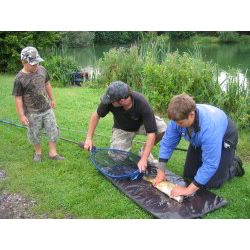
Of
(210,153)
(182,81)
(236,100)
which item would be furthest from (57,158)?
(236,100)

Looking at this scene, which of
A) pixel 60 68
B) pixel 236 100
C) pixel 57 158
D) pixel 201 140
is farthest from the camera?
pixel 60 68

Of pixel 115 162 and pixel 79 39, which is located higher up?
pixel 79 39

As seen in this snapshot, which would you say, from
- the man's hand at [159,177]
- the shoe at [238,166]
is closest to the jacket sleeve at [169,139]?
the man's hand at [159,177]

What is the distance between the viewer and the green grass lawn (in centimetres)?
372

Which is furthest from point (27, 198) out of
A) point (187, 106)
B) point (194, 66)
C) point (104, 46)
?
point (104, 46)

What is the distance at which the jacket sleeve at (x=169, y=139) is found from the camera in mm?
3738

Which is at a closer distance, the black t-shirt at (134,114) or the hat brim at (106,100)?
the hat brim at (106,100)

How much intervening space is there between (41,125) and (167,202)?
213 centimetres

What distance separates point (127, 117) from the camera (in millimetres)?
4422

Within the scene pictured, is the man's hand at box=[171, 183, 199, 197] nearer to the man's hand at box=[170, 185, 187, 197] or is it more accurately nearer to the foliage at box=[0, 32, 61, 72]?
the man's hand at box=[170, 185, 187, 197]

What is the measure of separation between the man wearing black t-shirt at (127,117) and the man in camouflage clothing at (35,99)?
0.72 meters

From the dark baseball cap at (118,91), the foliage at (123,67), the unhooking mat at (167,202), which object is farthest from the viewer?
the foliage at (123,67)

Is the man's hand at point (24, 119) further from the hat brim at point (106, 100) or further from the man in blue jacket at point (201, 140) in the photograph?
the man in blue jacket at point (201, 140)

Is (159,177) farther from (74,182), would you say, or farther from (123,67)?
(123,67)
